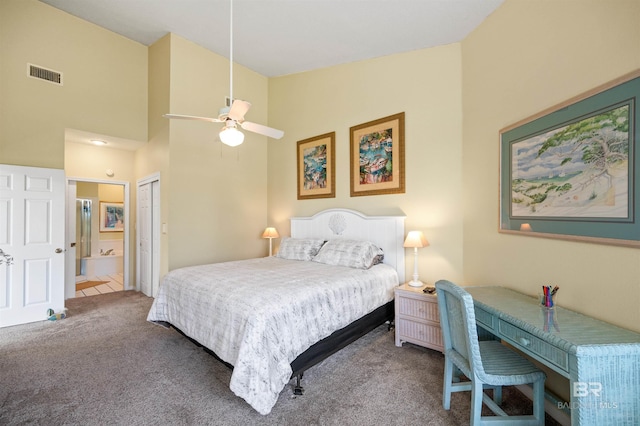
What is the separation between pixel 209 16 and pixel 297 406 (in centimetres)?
437

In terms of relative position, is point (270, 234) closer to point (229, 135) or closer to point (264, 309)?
point (229, 135)

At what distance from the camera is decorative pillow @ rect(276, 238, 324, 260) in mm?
3968

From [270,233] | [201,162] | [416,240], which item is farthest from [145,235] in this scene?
[416,240]

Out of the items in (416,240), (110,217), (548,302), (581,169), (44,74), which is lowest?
(548,302)

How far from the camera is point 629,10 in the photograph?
1.53m

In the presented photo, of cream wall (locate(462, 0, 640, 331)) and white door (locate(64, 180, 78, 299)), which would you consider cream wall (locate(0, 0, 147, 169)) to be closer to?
white door (locate(64, 180, 78, 299))

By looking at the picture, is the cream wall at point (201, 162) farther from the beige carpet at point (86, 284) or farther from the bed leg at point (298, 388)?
the beige carpet at point (86, 284)

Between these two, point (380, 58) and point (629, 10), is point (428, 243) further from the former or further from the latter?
point (380, 58)

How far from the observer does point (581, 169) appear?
5.81 feet

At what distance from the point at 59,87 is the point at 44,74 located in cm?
20

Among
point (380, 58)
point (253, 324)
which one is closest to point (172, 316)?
point (253, 324)

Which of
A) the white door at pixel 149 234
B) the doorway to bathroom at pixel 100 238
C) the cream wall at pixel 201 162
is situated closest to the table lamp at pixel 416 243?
the cream wall at pixel 201 162

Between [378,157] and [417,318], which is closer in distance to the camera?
[417,318]

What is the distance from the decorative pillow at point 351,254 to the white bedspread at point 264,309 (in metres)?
0.14
